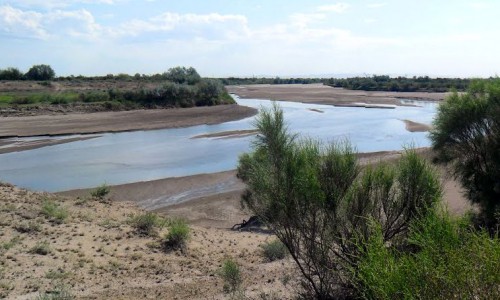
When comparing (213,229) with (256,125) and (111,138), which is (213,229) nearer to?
(256,125)

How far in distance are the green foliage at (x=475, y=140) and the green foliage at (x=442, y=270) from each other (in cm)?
849

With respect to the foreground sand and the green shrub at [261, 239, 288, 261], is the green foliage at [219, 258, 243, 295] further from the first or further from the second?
the green shrub at [261, 239, 288, 261]

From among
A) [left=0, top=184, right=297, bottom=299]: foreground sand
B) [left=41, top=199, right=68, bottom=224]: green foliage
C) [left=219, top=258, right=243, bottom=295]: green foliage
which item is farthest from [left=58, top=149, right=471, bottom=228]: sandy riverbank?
[left=219, top=258, right=243, bottom=295]: green foliage

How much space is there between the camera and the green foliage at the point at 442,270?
11.1 feet

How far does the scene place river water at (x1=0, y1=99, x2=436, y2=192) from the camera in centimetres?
2384

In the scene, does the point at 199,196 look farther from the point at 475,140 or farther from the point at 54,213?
the point at 475,140

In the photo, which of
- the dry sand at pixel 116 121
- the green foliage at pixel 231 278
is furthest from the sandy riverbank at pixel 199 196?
the dry sand at pixel 116 121

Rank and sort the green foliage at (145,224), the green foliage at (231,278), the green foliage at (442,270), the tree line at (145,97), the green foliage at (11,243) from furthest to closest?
the tree line at (145,97), the green foliage at (145,224), the green foliage at (11,243), the green foliage at (231,278), the green foliage at (442,270)

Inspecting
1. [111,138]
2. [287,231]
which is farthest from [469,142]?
[111,138]

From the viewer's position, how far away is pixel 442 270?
357 centimetres

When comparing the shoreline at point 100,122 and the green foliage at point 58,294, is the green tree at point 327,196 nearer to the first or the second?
the green foliage at point 58,294

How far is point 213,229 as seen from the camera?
16109mm

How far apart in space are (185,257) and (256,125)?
5925 millimetres

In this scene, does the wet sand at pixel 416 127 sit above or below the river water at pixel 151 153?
above
